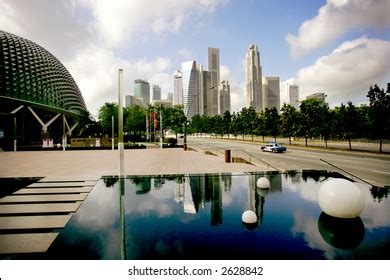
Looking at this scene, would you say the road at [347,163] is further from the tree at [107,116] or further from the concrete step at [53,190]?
the tree at [107,116]

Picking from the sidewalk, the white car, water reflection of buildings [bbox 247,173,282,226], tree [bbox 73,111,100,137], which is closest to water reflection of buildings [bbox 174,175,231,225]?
water reflection of buildings [bbox 247,173,282,226]

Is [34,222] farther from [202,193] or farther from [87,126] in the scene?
[87,126]

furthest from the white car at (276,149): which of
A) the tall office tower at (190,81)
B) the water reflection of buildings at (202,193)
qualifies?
the tall office tower at (190,81)

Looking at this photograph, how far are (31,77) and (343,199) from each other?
7175 centimetres

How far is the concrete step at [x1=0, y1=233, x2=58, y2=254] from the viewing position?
17.4 ft

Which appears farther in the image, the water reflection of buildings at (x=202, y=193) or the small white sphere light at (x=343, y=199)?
the water reflection of buildings at (x=202, y=193)

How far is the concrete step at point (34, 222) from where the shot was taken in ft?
21.7

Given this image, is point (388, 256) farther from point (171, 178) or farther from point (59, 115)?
point (59, 115)

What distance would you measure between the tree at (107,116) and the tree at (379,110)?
4896 centimetres

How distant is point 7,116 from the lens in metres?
49.6

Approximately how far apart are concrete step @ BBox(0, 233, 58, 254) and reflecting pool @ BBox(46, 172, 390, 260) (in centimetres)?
22

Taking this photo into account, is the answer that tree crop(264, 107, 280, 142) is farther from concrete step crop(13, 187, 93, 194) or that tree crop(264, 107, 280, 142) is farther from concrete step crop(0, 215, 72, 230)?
concrete step crop(0, 215, 72, 230)

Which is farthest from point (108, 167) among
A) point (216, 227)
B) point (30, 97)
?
point (30, 97)

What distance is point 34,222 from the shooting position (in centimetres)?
692
